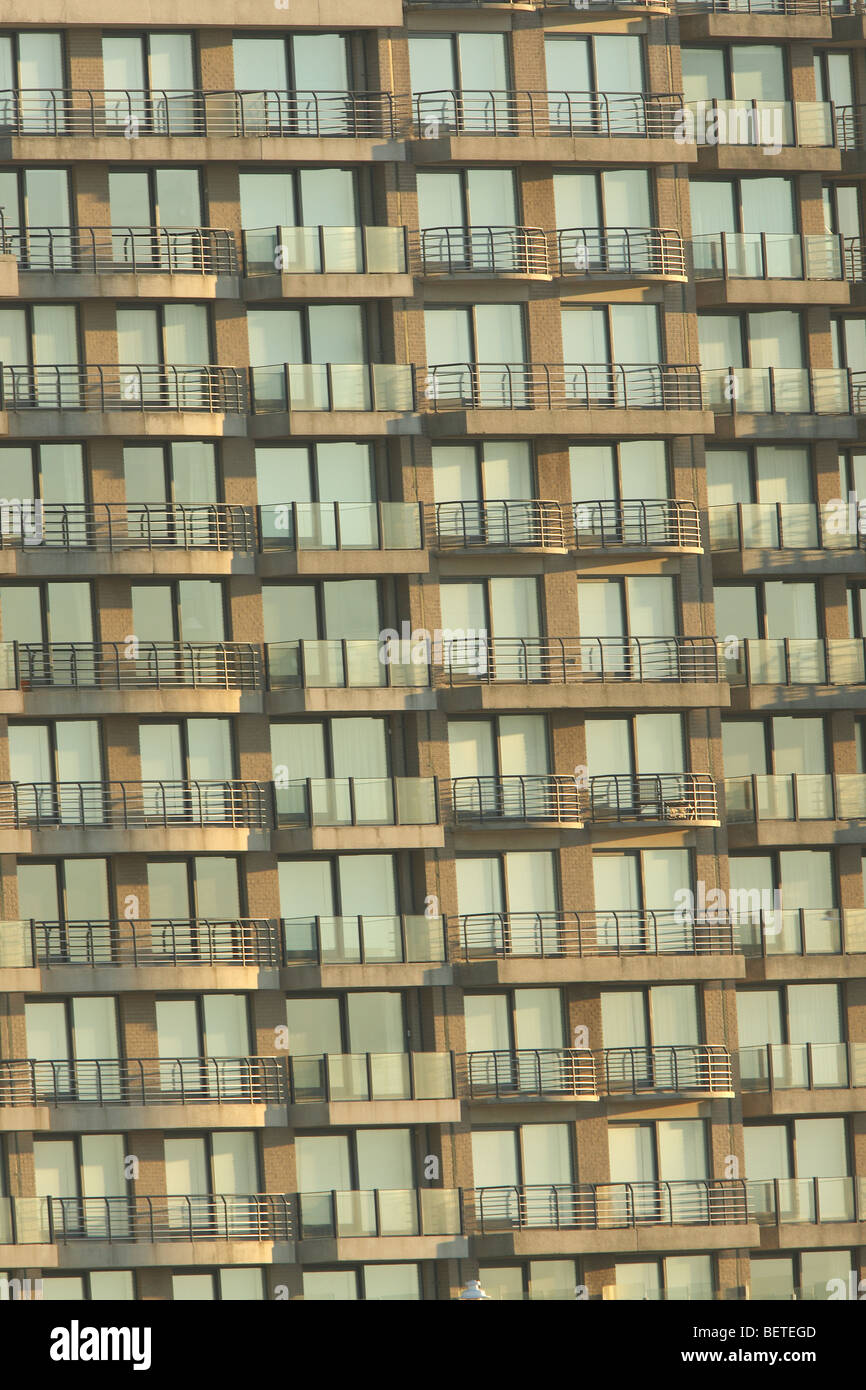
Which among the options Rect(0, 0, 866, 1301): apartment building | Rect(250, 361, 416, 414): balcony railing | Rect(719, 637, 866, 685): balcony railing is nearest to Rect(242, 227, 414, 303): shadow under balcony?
Rect(0, 0, 866, 1301): apartment building

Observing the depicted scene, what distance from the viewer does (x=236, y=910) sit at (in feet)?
193

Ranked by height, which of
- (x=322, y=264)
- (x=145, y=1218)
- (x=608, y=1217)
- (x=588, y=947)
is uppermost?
(x=322, y=264)

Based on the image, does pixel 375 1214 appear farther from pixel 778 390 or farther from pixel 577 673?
pixel 778 390

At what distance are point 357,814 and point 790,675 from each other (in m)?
11.0

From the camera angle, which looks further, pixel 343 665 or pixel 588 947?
pixel 588 947

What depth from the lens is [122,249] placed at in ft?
194

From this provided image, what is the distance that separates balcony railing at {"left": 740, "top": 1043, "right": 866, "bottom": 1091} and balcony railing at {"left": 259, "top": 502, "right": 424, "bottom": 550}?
1432cm

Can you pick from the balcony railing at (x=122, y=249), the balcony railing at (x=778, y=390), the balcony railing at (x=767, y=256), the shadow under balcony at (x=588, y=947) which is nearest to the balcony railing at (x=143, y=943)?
the shadow under balcony at (x=588, y=947)

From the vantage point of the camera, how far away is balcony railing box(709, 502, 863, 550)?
6216 centimetres

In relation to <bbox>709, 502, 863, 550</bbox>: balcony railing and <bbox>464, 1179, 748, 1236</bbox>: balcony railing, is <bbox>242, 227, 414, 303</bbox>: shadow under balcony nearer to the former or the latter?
<bbox>709, 502, 863, 550</bbox>: balcony railing

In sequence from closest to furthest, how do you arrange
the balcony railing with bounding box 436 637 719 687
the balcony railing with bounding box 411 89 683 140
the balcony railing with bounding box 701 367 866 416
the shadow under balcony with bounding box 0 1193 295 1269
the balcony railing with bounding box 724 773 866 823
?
the shadow under balcony with bounding box 0 1193 295 1269 < the balcony railing with bounding box 436 637 719 687 < the balcony railing with bounding box 411 89 683 140 < the balcony railing with bounding box 724 773 866 823 < the balcony railing with bounding box 701 367 866 416

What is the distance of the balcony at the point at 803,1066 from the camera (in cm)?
6091

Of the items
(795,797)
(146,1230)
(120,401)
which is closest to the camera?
(146,1230)

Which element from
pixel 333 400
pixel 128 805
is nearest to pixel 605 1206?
pixel 128 805
